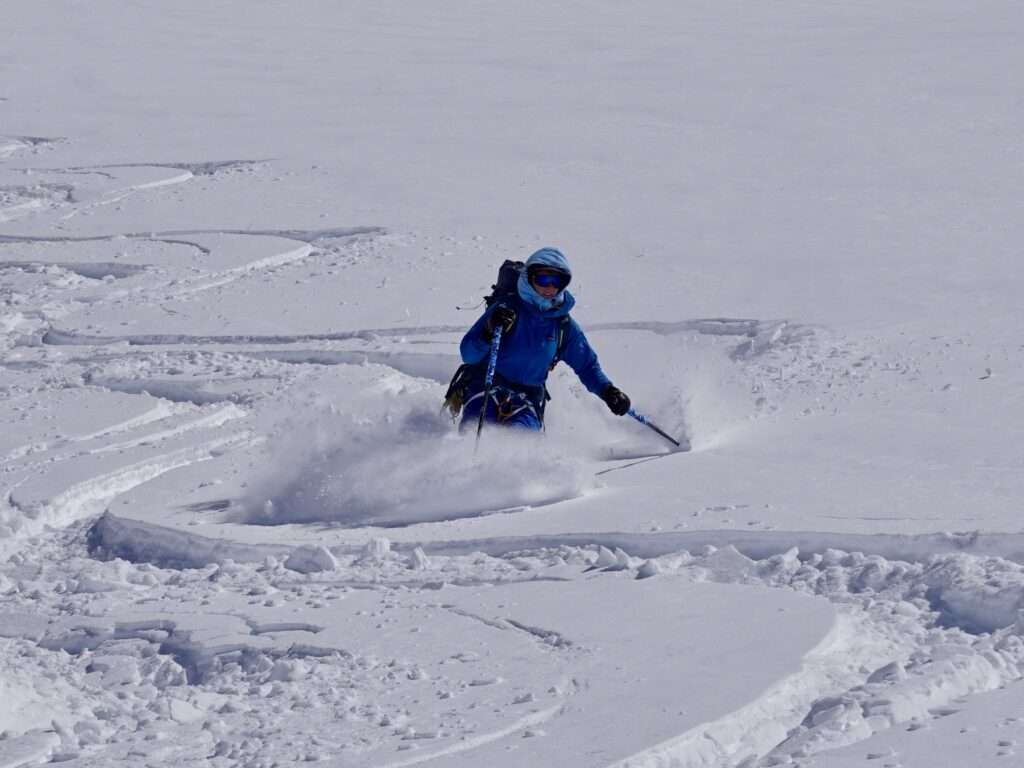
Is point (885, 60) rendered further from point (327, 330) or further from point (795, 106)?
point (327, 330)

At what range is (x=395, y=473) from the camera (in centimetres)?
825

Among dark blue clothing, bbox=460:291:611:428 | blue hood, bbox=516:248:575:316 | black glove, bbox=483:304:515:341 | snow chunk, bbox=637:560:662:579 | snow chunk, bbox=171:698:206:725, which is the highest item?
blue hood, bbox=516:248:575:316

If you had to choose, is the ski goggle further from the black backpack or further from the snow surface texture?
the snow surface texture

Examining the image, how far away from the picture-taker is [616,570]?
667 centimetres

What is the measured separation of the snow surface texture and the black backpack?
0.22m

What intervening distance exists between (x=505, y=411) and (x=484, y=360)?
320 millimetres

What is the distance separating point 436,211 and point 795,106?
7647mm

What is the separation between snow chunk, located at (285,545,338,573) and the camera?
23.2 feet

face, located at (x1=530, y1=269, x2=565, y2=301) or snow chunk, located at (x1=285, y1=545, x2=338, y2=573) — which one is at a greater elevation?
face, located at (x1=530, y1=269, x2=565, y2=301)

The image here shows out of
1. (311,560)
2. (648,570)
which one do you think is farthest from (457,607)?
(311,560)

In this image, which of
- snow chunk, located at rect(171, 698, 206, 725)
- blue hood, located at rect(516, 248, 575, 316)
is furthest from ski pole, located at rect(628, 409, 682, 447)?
snow chunk, located at rect(171, 698, 206, 725)

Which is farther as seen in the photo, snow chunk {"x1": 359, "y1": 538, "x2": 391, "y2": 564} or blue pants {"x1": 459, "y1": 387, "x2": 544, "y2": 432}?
blue pants {"x1": 459, "y1": 387, "x2": 544, "y2": 432}

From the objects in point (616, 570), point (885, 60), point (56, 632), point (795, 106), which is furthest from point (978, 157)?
point (56, 632)

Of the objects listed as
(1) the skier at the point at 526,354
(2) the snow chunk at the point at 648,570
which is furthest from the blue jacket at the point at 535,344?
(2) the snow chunk at the point at 648,570
